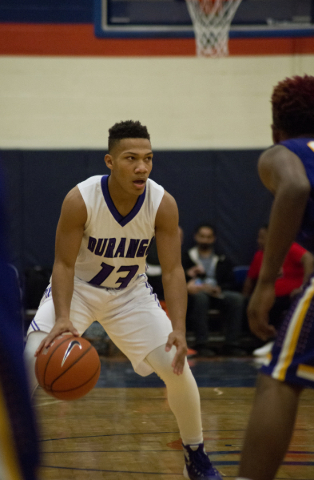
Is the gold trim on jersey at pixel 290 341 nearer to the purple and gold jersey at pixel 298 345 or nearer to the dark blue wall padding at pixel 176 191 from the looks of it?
the purple and gold jersey at pixel 298 345

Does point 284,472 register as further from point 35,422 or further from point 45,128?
point 45,128

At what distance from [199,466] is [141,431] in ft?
3.94

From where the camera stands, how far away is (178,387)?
3408 mm

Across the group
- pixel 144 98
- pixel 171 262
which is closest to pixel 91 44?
pixel 144 98

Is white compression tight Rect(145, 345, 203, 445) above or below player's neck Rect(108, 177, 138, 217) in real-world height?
below

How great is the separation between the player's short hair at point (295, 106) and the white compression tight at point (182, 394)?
1483 mm

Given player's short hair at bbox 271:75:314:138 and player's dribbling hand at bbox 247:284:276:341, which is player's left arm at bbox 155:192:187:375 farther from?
player's short hair at bbox 271:75:314:138

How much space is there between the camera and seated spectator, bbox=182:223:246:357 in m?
8.34

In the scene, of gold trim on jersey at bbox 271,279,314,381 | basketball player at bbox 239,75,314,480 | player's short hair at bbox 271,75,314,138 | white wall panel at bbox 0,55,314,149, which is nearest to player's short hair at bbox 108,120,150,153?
player's short hair at bbox 271,75,314,138

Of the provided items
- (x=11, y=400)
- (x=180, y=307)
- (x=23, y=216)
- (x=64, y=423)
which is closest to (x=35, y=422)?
(x=11, y=400)

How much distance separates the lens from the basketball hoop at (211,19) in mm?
7336

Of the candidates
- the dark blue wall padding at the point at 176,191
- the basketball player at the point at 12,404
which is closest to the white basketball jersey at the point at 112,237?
the basketball player at the point at 12,404

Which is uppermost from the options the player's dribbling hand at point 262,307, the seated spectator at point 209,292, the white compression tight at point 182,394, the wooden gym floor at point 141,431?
the player's dribbling hand at point 262,307

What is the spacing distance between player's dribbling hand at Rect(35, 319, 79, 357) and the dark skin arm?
4.12 feet
